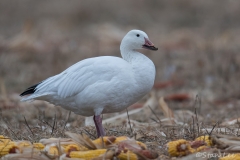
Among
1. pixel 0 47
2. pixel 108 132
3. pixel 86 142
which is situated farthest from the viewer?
pixel 0 47

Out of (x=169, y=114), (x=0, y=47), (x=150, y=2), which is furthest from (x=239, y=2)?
(x=169, y=114)

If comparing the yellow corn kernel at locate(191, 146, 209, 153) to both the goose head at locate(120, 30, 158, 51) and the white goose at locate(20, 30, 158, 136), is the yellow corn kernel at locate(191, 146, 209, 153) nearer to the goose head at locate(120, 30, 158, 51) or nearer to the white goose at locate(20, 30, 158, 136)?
the white goose at locate(20, 30, 158, 136)

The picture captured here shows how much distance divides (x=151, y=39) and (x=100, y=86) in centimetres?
967

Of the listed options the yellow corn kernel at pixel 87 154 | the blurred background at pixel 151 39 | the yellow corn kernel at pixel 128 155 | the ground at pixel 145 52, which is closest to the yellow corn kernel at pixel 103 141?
the yellow corn kernel at pixel 87 154

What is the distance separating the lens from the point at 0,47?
11664 mm

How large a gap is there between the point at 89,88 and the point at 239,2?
14889mm

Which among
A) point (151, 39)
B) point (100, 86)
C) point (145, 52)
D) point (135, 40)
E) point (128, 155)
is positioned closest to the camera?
point (128, 155)

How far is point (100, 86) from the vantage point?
4875 millimetres

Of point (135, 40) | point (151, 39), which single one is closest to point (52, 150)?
point (135, 40)

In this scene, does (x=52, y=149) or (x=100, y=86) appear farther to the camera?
(x=100, y=86)

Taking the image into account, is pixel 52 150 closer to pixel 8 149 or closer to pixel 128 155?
pixel 8 149

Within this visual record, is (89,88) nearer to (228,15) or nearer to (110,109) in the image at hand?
(110,109)

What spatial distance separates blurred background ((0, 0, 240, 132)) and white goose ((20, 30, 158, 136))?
2.06 meters

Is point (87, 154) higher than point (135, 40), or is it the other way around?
point (135, 40)
